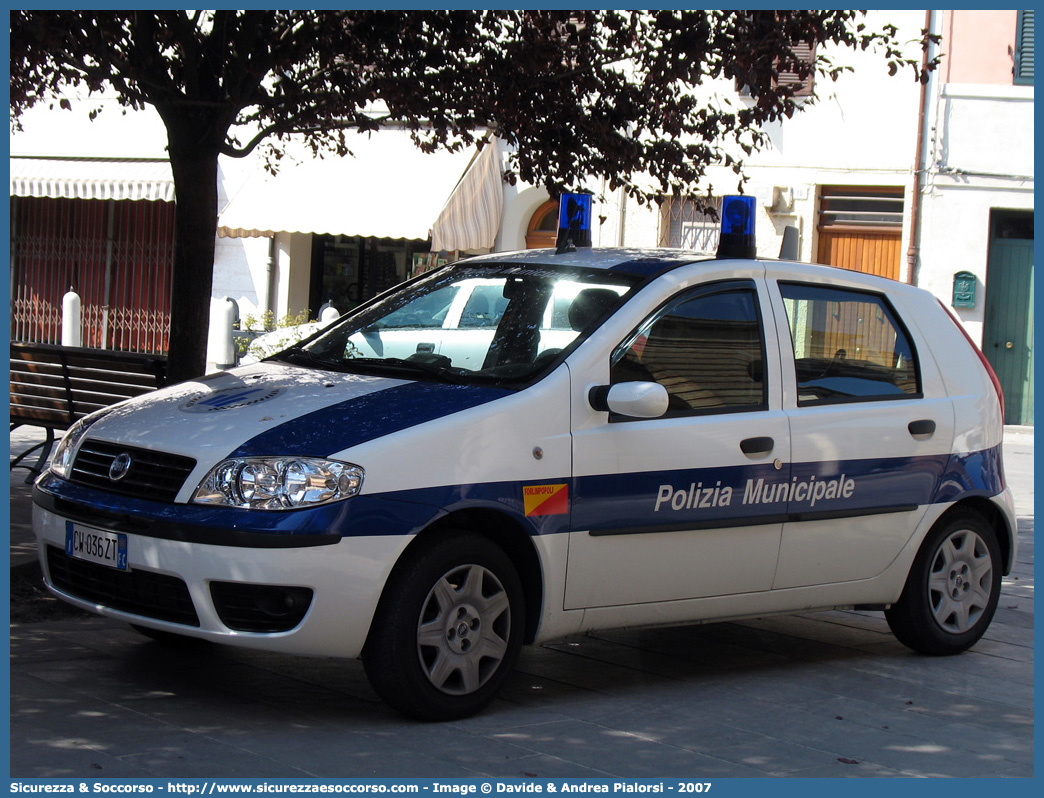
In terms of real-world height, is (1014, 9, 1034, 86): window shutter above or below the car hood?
above

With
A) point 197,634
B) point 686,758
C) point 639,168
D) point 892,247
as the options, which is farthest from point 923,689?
point 892,247

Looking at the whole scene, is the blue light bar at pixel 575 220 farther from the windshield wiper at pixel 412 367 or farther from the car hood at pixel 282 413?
the car hood at pixel 282 413

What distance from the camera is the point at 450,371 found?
5.38 meters

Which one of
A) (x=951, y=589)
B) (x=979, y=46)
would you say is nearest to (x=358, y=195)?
(x=979, y=46)

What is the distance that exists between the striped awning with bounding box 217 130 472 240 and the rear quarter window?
533 inches

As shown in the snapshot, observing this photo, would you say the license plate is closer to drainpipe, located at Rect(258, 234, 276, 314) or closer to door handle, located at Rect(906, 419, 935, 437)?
door handle, located at Rect(906, 419, 935, 437)

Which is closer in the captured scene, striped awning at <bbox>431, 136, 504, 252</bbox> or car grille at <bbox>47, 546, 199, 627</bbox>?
Answer: car grille at <bbox>47, 546, 199, 627</bbox>

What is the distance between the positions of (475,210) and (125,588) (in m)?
15.8

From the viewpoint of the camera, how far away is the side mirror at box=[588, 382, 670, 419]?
5137 mm

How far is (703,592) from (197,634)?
199 cm

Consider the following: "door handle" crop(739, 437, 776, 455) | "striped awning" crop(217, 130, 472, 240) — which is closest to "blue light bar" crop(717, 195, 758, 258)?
"door handle" crop(739, 437, 776, 455)

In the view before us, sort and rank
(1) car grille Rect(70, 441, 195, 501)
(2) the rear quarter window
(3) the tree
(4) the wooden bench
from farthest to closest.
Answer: (4) the wooden bench < (3) the tree < (2) the rear quarter window < (1) car grille Rect(70, 441, 195, 501)

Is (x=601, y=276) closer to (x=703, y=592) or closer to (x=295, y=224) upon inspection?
(x=703, y=592)

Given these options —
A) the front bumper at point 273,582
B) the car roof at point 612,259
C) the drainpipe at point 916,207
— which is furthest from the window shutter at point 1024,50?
the front bumper at point 273,582
